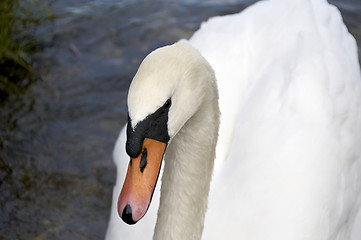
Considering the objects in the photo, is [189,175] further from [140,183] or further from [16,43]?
[16,43]

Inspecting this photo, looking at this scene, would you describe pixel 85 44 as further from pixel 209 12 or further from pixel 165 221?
pixel 165 221

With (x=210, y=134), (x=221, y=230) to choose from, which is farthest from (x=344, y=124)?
(x=210, y=134)

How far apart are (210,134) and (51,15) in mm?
3875

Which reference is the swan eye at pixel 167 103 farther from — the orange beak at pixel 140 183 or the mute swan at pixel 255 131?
the orange beak at pixel 140 183

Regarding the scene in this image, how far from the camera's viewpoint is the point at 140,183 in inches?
73.5

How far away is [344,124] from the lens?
320 centimetres

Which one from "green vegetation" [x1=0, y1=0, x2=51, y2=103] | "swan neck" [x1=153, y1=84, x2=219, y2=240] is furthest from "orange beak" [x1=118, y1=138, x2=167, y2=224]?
"green vegetation" [x1=0, y1=0, x2=51, y2=103]

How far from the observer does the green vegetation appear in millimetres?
4798

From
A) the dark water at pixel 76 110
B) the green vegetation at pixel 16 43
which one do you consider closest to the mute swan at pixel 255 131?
the dark water at pixel 76 110

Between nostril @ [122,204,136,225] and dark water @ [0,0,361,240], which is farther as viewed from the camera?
dark water @ [0,0,361,240]

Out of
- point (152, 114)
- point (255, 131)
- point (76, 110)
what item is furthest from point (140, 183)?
point (76, 110)

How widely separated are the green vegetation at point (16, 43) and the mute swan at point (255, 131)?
1.67m

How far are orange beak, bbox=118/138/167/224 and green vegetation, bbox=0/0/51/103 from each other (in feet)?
10.5

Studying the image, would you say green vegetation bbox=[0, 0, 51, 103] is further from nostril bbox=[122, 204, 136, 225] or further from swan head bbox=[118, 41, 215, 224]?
nostril bbox=[122, 204, 136, 225]
